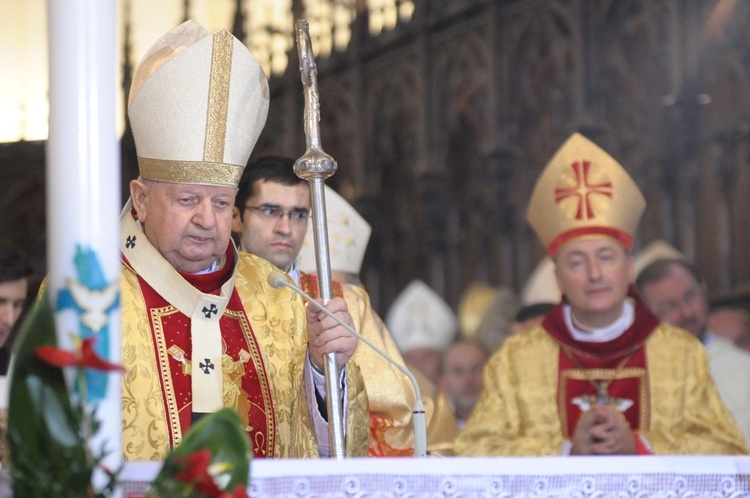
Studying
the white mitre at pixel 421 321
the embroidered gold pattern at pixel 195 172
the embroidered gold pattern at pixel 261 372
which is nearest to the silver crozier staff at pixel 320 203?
the embroidered gold pattern at pixel 261 372

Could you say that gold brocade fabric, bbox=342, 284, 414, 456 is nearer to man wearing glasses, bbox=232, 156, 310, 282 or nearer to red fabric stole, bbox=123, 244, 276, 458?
man wearing glasses, bbox=232, 156, 310, 282

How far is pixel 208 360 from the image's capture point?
12.0 ft

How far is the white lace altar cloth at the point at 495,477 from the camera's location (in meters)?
2.49

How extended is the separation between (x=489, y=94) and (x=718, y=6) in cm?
159

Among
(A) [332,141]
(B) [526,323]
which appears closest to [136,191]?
(B) [526,323]

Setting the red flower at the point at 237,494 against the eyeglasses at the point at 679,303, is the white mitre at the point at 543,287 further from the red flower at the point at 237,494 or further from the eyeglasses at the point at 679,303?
the red flower at the point at 237,494

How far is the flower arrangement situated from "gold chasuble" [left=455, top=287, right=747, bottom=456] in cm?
334

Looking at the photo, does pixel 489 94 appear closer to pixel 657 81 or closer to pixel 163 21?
pixel 657 81

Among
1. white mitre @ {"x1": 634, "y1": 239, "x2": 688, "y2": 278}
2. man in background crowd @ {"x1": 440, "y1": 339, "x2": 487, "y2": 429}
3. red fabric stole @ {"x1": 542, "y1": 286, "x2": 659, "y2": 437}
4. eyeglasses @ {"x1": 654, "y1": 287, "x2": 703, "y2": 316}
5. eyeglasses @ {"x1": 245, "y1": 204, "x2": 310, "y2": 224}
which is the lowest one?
man in background crowd @ {"x1": 440, "y1": 339, "x2": 487, "y2": 429}

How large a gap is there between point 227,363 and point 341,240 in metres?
2.30

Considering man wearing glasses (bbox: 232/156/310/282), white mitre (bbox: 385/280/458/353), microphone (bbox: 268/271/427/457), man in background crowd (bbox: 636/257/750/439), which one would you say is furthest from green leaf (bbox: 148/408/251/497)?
white mitre (bbox: 385/280/458/353)

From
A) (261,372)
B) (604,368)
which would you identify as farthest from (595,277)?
(261,372)

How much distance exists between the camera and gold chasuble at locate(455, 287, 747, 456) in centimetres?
536

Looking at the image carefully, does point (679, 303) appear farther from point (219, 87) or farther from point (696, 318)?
point (219, 87)
